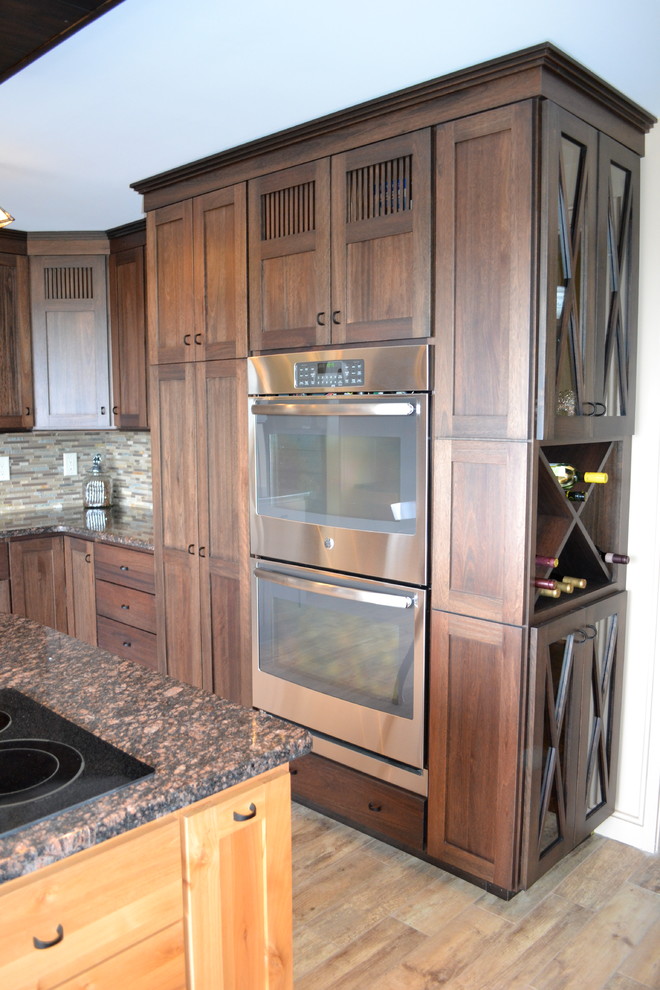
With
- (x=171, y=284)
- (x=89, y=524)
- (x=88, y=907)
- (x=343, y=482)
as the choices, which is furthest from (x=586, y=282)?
(x=89, y=524)

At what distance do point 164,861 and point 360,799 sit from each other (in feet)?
4.94

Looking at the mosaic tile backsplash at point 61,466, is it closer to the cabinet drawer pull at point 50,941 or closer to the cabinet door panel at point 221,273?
the cabinet door panel at point 221,273

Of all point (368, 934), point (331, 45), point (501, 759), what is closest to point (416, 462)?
point (501, 759)

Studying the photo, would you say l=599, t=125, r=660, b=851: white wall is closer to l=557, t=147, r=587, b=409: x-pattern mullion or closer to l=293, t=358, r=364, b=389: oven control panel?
l=557, t=147, r=587, b=409: x-pattern mullion

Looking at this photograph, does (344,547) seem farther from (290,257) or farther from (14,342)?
(14,342)

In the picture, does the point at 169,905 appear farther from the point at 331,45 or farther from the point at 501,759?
the point at 331,45

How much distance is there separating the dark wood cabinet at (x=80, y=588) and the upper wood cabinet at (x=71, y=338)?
0.66 meters

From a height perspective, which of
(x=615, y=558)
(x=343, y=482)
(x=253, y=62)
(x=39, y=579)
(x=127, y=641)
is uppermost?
(x=253, y=62)

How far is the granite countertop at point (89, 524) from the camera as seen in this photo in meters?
3.69

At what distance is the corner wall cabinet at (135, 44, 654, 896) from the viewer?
→ 212 centimetres

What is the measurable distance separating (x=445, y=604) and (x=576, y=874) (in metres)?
1.00

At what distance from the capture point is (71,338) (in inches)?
162

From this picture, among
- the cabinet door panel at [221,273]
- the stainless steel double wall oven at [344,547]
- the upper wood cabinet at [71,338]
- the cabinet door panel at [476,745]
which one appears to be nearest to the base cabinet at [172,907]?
the cabinet door panel at [476,745]

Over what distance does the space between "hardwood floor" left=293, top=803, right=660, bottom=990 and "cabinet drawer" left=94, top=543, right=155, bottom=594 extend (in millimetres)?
1385
